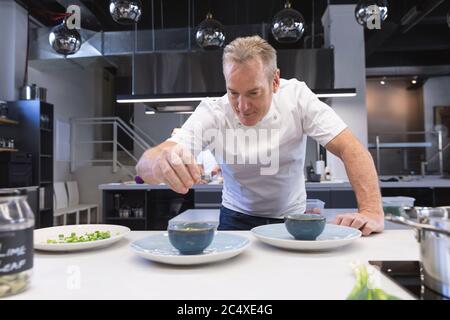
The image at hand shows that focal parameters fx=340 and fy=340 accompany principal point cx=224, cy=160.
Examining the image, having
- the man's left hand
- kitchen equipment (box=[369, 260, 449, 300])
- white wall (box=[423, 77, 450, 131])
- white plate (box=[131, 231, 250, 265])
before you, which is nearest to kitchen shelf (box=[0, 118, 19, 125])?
white plate (box=[131, 231, 250, 265])

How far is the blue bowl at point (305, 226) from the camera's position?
0.85 m

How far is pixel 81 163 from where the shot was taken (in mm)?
7250

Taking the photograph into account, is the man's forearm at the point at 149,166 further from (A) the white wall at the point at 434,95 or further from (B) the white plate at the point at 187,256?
(A) the white wall at the point at 434,95

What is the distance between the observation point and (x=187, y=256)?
0.69 meters

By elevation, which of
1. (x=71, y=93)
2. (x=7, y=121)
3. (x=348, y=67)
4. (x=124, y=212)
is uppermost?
(x=71, y=93)

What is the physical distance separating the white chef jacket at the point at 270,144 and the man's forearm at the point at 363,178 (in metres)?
0.25

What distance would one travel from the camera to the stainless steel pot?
57cm

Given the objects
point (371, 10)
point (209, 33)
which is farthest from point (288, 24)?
point (209, 33)

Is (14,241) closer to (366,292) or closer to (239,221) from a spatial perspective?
(366,292)

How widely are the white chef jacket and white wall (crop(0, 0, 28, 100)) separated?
450cm

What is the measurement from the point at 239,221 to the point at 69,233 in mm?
816

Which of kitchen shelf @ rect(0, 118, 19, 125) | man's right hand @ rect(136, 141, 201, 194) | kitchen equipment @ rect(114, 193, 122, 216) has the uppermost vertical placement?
kitchen shelf @ rect(0, 118, 19, 125)

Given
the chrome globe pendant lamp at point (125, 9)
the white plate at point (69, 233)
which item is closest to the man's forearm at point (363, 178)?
the white plate at point (69, 233)

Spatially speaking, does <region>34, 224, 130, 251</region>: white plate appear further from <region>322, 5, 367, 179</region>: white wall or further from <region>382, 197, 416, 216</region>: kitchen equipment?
<region>322, 5, 367, 179</region>: white wall
